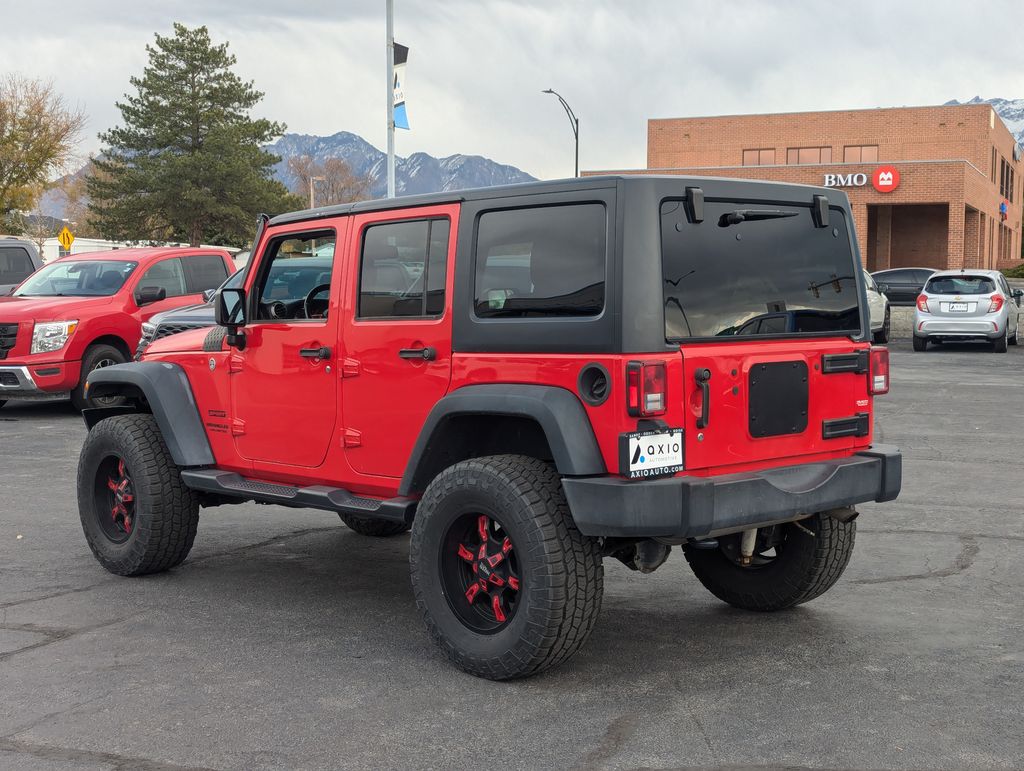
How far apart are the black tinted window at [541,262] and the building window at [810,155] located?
6303 cm

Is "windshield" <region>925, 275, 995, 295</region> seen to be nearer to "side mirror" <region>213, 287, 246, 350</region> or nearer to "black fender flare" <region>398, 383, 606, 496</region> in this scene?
"side mirror" <region>213, 287, 246, 350</region>

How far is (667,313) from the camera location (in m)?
4.74

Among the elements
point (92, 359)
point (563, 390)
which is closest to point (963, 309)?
point (92, 359)

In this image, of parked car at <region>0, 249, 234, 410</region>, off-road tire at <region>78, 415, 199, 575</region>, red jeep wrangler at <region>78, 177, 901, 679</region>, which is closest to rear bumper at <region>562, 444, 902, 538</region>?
red jeep wrangler at <region>78, 177, 901, 679</region>

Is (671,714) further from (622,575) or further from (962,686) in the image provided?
(622,575)

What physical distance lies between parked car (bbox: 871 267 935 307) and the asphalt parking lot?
28.7 m

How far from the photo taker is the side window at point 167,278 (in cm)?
1549

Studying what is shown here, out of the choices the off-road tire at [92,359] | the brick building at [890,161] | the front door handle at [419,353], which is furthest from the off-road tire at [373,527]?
the brick building at [890,161]

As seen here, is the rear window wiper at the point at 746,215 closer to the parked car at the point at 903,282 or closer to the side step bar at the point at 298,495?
the side step bar at the point at 298,495

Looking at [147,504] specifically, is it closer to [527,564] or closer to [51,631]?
[51,631]

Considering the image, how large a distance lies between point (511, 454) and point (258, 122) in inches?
2514

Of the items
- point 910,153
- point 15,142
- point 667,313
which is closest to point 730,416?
point 667,313

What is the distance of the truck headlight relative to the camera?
14.3m

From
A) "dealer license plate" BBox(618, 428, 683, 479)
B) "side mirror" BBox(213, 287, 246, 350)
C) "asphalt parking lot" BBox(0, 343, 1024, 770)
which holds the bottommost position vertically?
"asphalt parking lot" BBox(0, 343, 1024, 770)
